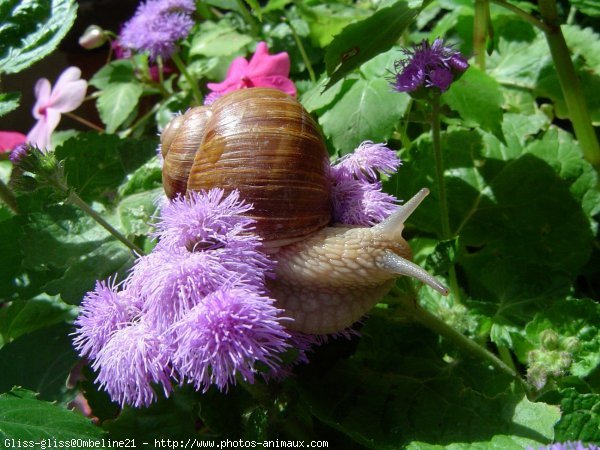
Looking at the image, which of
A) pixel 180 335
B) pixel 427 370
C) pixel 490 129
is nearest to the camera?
pixel 180 335

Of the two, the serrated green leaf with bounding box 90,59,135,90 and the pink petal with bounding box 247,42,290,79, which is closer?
the pink petal with bounding box 247,42,290,79

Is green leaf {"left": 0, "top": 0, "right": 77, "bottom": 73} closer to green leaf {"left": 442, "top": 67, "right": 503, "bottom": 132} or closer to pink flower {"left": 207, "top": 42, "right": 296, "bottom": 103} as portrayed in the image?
pink flower {"left": 207, "top": 42, "right": 296, "bottom": 103}

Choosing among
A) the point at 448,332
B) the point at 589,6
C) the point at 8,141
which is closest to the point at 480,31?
the point at 589,6

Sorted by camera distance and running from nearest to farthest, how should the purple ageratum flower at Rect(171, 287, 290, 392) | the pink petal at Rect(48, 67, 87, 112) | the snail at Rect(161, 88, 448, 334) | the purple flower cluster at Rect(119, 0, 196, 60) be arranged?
the purple ageratum flower at Rect(171, 287, 290, 392)
the snail at Rect(161, 88, 448, 334)
the purple flower cluster at Rect(119, 0, 196, 60)
the pink petal at Rect(48, 67, 87, 112)

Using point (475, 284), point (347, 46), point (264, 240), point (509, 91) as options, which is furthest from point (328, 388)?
point (509, 91)

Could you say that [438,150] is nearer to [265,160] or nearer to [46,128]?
[265,160]

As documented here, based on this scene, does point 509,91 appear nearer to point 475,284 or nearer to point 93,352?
point 475,284

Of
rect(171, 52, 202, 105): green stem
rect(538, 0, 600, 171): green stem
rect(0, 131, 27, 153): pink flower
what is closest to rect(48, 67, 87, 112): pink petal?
rect(0, 131, 27, 153): pink flower
